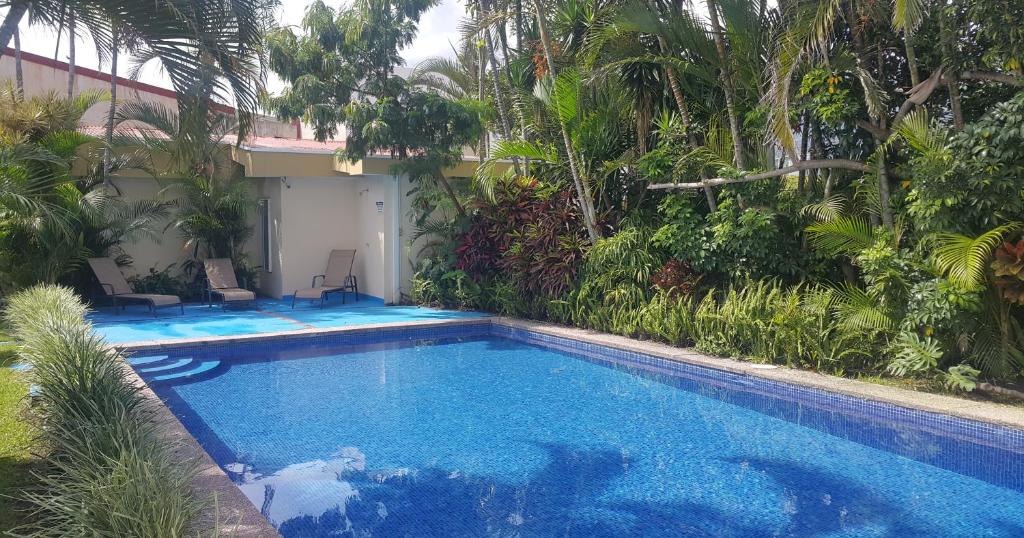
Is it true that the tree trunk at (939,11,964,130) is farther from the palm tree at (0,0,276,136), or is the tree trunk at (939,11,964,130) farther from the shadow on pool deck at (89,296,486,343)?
the shadow on pool deck at (89,296,486,343)

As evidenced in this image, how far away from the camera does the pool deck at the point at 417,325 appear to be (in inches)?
163

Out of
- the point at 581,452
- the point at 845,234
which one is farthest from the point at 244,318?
the point at 845,234

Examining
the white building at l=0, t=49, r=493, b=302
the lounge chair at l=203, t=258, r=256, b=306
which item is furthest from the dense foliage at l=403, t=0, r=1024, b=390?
the lounge chair at l=203, t=258, r=256, b=306

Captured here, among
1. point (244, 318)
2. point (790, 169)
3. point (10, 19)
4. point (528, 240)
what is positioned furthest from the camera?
point (244, 318)

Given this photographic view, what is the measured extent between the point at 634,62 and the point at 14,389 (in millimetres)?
7682

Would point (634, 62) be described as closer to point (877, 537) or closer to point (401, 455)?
point (401, 455)

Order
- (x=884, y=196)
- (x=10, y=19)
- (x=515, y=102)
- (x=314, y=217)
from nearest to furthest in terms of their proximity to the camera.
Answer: (x=10, y=19) → (x=884, y=196) → (x=515, y=102) → (x=314, y=217)

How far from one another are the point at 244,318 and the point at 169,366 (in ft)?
9.63

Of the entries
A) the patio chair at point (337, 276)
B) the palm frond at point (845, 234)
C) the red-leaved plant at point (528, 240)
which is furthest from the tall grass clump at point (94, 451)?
the patio chair at point (337, 276)

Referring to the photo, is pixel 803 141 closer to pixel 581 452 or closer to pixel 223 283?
pixel 581 452

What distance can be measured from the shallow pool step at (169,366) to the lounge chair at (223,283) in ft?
12.0

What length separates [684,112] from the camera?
32.1 feet

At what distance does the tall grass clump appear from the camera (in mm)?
3121

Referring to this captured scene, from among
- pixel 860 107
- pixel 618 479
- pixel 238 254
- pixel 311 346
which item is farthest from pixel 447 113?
pixel 618 479
